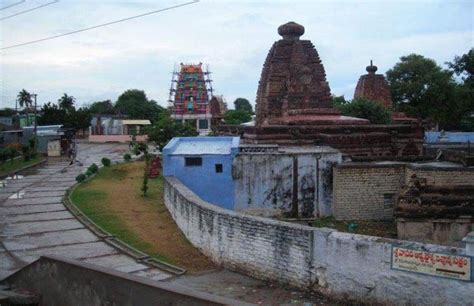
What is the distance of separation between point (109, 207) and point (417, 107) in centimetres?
3492

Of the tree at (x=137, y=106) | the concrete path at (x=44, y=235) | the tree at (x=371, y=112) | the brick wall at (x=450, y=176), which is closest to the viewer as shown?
→ the concrete path at (x=44, y=235)

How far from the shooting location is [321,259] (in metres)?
9.23

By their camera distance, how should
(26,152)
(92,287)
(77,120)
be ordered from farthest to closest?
(77,120), (26,152), (92,287)

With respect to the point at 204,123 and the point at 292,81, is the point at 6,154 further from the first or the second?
the point at 204,123

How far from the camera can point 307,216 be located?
54.2ft

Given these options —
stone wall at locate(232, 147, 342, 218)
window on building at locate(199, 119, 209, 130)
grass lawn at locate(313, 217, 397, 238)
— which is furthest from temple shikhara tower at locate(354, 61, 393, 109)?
window on building at locate(199, 119, 209, 130)

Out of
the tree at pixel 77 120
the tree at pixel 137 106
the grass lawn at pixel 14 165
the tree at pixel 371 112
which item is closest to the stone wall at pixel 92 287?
the grass lawn at pixel 14 165

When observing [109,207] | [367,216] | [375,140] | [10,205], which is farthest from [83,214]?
[375,140]

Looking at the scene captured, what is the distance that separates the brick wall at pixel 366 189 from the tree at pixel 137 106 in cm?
5714

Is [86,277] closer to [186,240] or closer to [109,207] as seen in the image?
[186,240]

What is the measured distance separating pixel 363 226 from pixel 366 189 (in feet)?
4.27

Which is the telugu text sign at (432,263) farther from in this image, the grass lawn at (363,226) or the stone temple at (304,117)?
the stone temple at (304,117)

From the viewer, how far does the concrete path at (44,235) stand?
37.4 feet

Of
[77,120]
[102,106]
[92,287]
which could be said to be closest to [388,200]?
[92,287]
